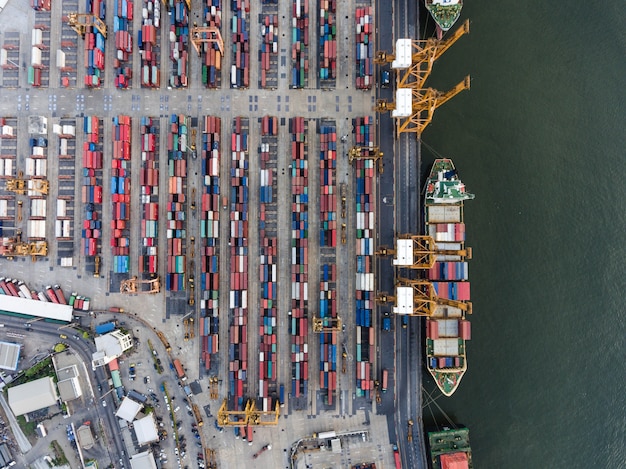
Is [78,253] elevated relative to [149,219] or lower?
lower

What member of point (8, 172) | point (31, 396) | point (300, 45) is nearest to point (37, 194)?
point (8, 172)

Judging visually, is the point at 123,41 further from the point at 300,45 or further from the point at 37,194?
the point at 300,45

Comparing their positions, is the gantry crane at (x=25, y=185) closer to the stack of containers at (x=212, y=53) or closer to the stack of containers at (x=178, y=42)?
the stack of containers at (x=178, y=42)

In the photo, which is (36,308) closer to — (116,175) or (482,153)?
(116,175)

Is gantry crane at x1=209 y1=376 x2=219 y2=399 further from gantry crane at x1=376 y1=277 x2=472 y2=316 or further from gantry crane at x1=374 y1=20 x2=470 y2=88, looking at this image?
gantry crane at x1=374 y1=20 x2=470 y2=88

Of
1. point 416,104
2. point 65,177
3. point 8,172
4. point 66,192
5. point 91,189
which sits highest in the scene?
point 416,104

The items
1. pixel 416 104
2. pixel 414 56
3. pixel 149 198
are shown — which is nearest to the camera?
pixel 414 56

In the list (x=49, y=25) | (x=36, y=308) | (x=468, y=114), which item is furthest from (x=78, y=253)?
(x=468, y=114)
